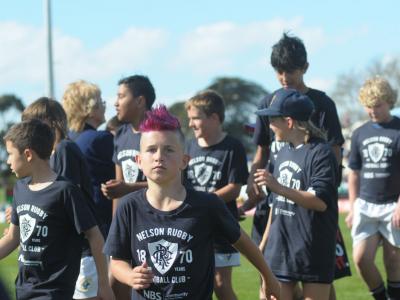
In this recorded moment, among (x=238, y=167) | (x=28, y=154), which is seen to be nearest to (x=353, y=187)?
(x=238, y=167)

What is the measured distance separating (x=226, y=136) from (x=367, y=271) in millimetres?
2035

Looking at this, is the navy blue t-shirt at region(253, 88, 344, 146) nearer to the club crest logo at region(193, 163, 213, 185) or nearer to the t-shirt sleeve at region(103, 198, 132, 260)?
the club crest logo at region(193, 163, 213, 185)

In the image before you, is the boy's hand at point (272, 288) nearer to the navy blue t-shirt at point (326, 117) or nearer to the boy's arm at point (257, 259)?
the boy's arm at point (257, 259)

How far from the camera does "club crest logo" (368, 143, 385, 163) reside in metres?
8.73

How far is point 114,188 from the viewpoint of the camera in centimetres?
696

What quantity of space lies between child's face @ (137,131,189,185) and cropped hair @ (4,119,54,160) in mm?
1140

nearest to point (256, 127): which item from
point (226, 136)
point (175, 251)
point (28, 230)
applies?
point (226, 136)

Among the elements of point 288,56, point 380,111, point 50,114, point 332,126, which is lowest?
point 332,126

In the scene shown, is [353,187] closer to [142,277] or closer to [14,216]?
[14,216]

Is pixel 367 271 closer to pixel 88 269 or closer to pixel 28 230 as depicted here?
pixel 88 269

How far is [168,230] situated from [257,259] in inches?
19.7

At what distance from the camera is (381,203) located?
8.77 metres

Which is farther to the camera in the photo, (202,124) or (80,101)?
(202,124)

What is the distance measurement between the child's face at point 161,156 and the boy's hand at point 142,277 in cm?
46
